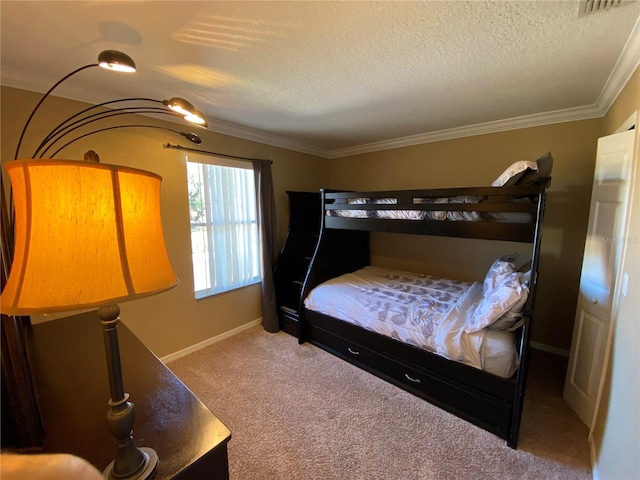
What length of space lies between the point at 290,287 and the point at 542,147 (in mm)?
3069

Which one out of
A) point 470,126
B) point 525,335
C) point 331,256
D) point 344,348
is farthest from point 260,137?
point 525,335

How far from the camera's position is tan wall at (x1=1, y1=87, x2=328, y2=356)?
1.80m

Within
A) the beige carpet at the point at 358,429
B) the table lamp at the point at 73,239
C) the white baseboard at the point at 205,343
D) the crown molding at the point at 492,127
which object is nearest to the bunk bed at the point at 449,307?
the beige carpet at the point at 358,429

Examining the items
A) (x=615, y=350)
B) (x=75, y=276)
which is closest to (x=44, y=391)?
(x=75, y=276)

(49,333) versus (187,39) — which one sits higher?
(187,39)

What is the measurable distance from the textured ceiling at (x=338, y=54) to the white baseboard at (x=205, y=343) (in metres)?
2.30

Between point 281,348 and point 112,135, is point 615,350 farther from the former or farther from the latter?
point 112,135

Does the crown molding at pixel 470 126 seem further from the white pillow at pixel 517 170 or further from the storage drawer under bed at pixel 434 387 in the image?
the storage drawer under bed at pixel 434 387

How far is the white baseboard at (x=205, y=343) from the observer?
8.44 ft

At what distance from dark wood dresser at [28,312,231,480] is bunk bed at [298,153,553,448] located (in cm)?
163

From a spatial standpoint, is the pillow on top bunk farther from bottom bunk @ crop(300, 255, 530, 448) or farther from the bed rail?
bottom bunk @ crop(300, 255, 530, 448)

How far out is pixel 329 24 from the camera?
127cm

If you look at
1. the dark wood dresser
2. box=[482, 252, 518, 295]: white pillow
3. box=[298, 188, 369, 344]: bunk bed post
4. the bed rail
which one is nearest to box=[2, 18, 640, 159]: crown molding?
the bed rail

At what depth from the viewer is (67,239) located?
55cm
